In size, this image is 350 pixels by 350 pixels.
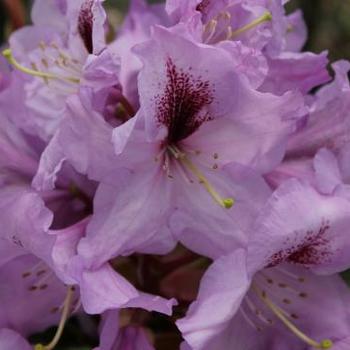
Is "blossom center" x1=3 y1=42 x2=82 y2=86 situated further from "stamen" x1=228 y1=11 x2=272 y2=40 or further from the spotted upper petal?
the spotted upper petal

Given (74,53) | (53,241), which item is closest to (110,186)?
(53,241)

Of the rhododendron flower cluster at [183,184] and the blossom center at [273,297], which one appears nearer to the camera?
the rhododendron flower cluster at [183,184]

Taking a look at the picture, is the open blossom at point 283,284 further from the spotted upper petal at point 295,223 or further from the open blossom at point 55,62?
the open blossom at point 55,62

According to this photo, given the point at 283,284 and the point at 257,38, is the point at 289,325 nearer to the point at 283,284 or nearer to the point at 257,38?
the point at 283,284

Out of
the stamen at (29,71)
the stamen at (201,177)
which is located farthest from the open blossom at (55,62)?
the stamen at (201,177)

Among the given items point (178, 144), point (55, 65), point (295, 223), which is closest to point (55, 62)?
point (55, 65)

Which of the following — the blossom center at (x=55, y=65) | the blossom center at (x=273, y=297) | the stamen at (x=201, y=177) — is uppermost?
the blossom center at (x=55, y=65)

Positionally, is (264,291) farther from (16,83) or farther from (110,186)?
(16,83)
